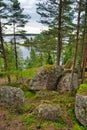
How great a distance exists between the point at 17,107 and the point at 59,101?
12.4 feet

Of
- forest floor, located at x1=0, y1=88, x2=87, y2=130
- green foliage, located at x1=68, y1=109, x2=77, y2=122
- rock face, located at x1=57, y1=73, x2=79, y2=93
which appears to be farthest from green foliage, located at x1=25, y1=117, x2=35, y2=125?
rock face, located at x1=57, y1=73, x2=79, y2=93

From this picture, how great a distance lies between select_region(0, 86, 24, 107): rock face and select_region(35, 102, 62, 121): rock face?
5.70 feet

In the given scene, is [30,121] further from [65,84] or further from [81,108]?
[65,84]

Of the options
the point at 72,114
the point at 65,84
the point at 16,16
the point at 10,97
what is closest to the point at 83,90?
the point at 72,114

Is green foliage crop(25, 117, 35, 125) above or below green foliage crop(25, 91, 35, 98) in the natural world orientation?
above

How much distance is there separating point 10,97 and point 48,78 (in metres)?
7.04

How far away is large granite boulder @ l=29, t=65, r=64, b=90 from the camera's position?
67.3 ft

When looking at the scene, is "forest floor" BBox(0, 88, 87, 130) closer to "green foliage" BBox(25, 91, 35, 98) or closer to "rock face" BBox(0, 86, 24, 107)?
"rock face" BBox(0, 86, 24, 107)

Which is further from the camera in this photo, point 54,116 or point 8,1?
point 8,1

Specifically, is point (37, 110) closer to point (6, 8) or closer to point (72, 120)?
point (72, 120)

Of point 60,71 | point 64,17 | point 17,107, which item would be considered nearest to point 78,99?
point 17,107

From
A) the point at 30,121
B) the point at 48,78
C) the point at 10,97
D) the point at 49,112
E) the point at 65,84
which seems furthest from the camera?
the point at 48,78

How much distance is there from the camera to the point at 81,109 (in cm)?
1316

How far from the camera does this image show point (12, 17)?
27062 mm
